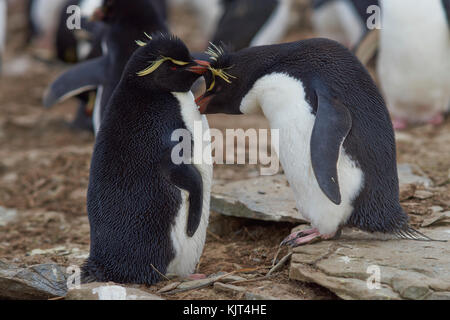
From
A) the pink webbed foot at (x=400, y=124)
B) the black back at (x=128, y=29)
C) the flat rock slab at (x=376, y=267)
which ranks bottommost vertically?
the flat rock slab at (x=376, y=267)

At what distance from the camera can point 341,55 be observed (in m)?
3.16

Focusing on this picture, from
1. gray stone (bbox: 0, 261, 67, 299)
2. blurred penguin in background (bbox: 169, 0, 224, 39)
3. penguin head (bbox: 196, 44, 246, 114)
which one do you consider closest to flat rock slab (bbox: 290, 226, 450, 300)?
penguin head (bbox: 196, 44, 246, 114)

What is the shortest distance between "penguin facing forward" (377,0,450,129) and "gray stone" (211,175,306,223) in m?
2.20

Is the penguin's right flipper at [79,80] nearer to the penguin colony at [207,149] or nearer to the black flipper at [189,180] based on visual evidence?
the penguin colony at [207,149]

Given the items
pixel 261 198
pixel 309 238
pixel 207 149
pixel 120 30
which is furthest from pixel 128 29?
pixel 309 238

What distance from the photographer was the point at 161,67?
9.98 ft

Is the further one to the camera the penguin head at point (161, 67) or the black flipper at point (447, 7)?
the black flipper at point (447, 7)

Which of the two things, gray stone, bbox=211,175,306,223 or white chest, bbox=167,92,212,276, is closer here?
white chest, bbox=167,92,212,276

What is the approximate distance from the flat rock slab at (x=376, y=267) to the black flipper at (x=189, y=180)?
48 cm

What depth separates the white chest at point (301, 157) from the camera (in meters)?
3.05

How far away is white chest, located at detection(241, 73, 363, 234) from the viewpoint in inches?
120

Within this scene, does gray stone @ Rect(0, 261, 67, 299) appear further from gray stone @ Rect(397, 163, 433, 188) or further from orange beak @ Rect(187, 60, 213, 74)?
gray stone @ Rect(397, 163, 433, 188)

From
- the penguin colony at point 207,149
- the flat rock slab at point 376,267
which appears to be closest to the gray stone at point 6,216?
the penguin colony at point 207,149

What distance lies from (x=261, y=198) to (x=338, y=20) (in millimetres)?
5299
